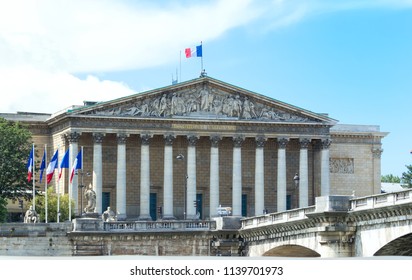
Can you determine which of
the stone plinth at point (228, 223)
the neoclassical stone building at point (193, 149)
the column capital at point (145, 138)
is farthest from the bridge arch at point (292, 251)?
the column capital at point (145, 138)

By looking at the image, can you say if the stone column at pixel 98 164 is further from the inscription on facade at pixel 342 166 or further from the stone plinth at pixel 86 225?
the stone plinth at pixel 86 225

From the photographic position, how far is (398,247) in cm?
4625

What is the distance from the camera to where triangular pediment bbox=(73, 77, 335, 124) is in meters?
107

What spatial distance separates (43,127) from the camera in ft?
368

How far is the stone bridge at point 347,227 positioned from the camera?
43.6 meters

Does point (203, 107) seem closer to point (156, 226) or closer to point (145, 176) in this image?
point (145, 176)

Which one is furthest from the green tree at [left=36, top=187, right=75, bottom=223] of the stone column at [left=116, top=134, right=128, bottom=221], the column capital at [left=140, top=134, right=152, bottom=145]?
the column capital at [left=140, top=134, right=152, bottom=145]

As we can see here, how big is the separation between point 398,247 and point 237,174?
6496 centimetres

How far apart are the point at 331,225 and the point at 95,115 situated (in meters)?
57.2

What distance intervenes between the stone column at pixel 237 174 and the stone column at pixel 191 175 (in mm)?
4388

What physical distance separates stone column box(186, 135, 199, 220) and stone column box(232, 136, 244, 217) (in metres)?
4.39

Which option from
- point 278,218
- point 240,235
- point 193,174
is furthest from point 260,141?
point 278,218
